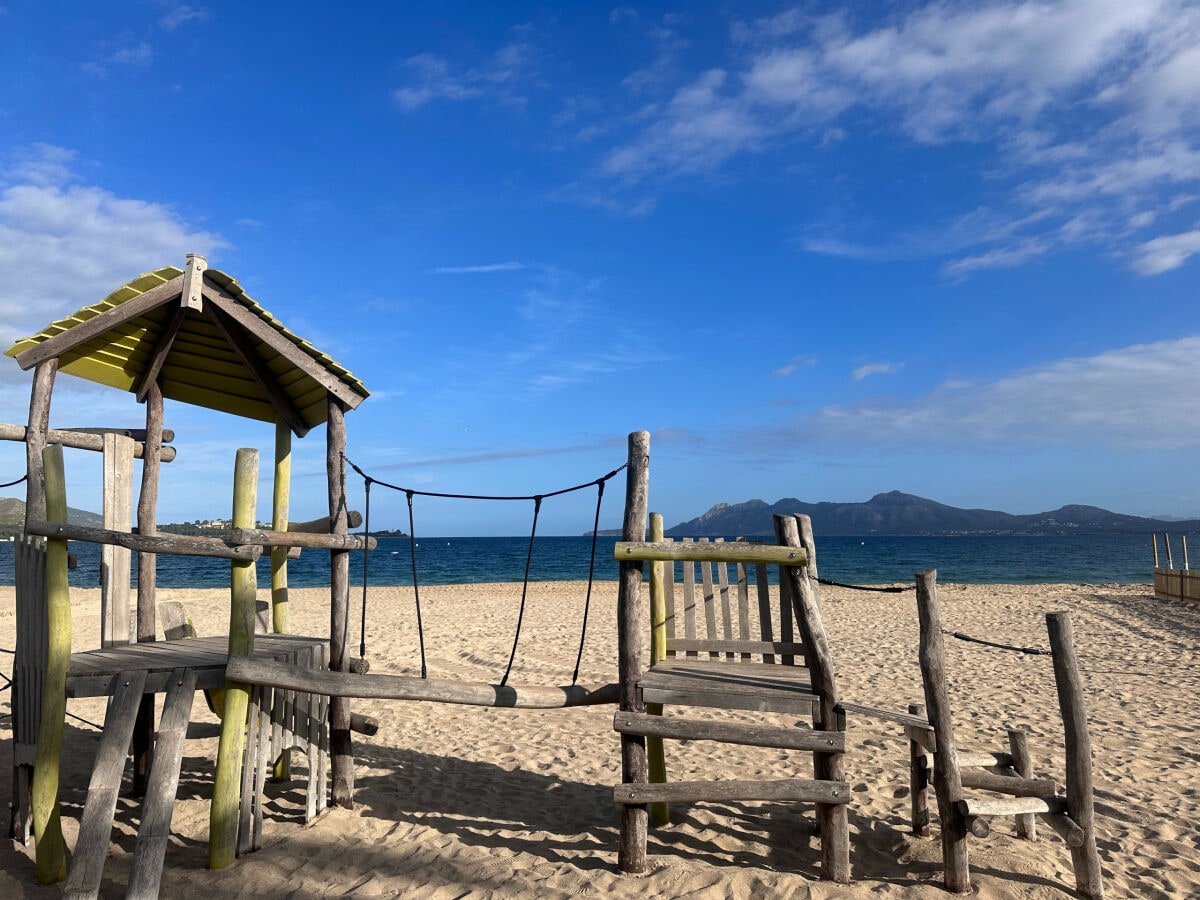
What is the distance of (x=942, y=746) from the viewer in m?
4.34

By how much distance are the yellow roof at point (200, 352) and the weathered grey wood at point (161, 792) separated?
6.92ft

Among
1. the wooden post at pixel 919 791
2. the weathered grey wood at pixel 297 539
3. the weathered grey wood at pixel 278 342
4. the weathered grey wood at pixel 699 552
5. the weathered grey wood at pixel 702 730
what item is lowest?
the wooden post at pixel 919 791

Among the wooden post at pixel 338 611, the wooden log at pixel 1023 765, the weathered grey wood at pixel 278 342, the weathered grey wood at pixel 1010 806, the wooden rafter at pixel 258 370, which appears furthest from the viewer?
the wooden rafter at pixel 258 370

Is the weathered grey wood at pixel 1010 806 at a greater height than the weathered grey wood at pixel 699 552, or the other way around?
the weathered grey wood at pixel 699 552

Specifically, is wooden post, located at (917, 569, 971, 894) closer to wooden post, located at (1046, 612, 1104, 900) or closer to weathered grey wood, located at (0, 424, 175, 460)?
wooden post, located at (1046, 612, 1104, 900)

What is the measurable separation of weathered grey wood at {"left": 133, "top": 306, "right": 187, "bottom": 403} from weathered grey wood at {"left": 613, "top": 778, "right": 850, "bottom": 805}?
4538 millimetres

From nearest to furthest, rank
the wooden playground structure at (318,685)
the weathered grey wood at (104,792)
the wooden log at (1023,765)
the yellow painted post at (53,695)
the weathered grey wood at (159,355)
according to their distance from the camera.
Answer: the weathered grey wood at (104,792), the wooden playground structure at (318,685), the yellow painted post at (53,695), the wooden log at (1023,765), the weathered grey wood at (159,355)

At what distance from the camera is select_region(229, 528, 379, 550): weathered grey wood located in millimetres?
4648

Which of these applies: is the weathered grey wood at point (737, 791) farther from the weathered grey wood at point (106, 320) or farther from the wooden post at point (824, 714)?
the weathered grey wood at point (106, 320)

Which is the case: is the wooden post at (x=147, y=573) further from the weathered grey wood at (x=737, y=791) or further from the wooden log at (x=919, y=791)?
the wooden log at (x=919, y=791)

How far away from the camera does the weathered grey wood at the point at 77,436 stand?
5.50m

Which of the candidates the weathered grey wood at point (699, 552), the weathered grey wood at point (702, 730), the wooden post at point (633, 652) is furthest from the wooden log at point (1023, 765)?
the wooden post at point (633, 652)

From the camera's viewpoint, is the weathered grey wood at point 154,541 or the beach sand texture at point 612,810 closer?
the beach sand texture at point 612,810

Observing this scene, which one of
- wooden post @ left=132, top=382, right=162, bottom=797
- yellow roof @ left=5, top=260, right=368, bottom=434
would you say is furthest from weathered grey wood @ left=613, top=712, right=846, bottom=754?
Answer: wooden post @ left=132, top=382, right=162, bottom=797
